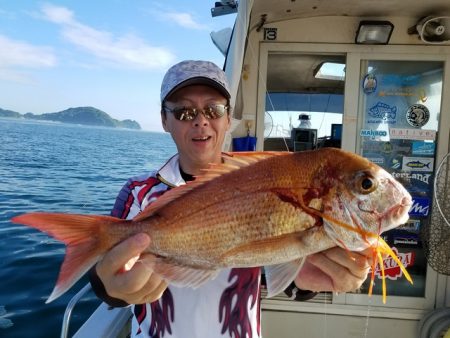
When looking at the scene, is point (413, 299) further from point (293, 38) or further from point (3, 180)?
Result: point (3, 180)

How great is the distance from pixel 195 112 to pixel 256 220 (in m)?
0.70

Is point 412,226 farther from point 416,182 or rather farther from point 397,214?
point 397,214

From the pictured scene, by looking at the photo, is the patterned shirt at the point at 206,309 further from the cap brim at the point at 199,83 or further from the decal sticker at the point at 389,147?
the decal sticker at the point at 389,147

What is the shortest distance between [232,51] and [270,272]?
2041 millimetres

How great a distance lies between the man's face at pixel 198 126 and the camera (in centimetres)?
172

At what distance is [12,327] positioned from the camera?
487 centimetres

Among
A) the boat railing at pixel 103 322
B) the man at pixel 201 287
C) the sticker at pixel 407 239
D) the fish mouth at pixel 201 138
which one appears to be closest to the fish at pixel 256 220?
the man at pixel 201 287

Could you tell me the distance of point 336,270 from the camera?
140 centimetres

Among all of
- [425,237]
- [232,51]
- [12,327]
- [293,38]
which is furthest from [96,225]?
[12,327]

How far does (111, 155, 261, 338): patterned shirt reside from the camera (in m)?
1.64

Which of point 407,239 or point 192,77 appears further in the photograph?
point 407,239

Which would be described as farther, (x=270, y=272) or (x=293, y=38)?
(x=293, y=38)

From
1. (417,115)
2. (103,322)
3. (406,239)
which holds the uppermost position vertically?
(417,115)

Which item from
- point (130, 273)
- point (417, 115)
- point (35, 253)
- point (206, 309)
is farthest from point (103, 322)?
point (35, 253)
